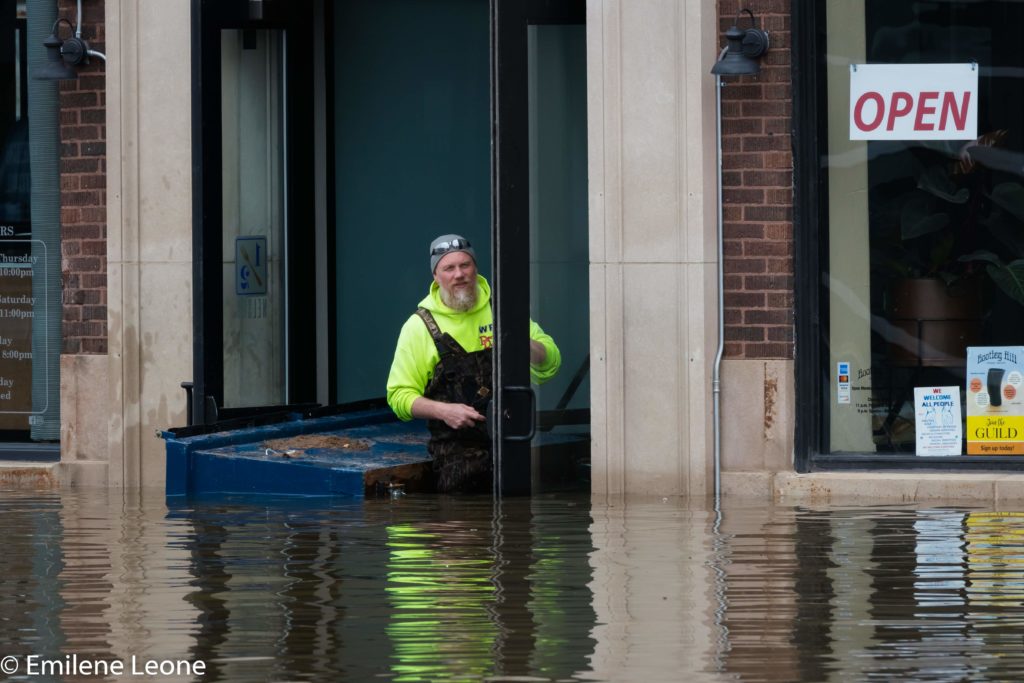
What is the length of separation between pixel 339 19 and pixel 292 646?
781 cm

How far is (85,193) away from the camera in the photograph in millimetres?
11922

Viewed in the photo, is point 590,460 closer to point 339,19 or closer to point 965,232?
point 965,232

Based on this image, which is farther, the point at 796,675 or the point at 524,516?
the point at 524,516

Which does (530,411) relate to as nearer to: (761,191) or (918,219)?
(761,191)

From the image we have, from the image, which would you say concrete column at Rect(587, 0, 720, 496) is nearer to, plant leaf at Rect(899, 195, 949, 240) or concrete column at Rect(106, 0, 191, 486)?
plant leaf at Rect(899, 195, 949, 240)

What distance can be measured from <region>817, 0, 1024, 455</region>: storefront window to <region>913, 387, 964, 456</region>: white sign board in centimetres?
3

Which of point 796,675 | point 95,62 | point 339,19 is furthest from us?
point 339,19

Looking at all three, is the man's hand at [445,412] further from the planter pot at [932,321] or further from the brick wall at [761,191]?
the planter pot at [932,321]

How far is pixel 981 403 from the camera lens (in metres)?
10.8

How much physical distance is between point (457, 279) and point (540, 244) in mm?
A: 493

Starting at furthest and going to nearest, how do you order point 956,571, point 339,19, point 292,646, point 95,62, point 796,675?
point 339,19
point 95,62
point 956,571
point 292,646
point 796,675

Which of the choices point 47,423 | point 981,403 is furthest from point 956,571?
point 47,423

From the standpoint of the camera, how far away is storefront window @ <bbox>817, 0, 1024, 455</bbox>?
10781 millimetres

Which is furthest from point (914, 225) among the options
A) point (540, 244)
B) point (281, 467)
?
point (281, 467)
